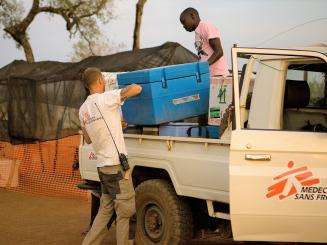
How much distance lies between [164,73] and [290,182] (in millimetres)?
2074

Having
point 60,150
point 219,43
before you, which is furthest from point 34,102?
point 219,43

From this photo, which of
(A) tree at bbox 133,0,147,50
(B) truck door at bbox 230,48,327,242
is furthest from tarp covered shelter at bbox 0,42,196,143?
(A) tree at bbox 133,0,147,50

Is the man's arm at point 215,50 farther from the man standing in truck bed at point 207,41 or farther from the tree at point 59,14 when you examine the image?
the tree at point 59,14

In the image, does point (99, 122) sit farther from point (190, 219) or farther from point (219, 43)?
point (219, 43)

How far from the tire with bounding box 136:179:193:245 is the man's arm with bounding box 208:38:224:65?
170 centimetres

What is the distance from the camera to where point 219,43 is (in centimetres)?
787

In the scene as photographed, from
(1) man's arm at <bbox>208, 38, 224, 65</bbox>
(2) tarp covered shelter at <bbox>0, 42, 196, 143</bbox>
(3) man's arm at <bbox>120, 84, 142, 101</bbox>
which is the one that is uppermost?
(1) man's arm at <bbox>208, 38, 224, 65</bbox>

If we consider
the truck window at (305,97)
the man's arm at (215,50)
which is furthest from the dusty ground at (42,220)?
the man's arm at (215,50)

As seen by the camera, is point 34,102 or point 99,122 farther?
point 34,102

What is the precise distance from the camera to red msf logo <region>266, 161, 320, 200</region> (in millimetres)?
5340

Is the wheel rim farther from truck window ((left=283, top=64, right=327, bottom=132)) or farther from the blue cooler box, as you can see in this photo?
Result: truck window ((left=283, top=64, right=327, bottom=132))

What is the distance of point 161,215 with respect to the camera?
673cm

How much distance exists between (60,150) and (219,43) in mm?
6201

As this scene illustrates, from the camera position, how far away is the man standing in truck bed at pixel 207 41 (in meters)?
7.79
